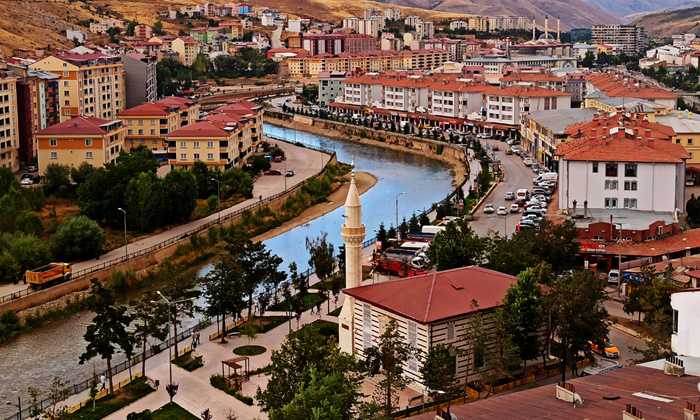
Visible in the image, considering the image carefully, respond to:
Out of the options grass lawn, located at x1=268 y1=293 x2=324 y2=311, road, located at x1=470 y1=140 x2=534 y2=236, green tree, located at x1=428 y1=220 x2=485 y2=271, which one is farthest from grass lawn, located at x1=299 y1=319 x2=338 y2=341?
road, located at x1=470 y1=140 x2=534 y2=236

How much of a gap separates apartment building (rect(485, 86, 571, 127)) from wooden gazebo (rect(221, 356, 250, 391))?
84.9ft

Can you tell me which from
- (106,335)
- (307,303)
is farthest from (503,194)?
(106,335)

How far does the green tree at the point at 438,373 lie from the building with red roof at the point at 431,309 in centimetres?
36

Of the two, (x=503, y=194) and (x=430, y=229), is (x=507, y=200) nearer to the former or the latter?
(x=503, y=194)

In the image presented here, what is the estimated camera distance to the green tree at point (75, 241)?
1914 cm

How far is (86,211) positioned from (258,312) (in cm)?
797

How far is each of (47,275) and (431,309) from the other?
8.57 m

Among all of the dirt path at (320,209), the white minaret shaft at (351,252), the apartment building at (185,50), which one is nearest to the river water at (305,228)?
the dirt path at (320,209)

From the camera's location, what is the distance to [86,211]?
22.0m

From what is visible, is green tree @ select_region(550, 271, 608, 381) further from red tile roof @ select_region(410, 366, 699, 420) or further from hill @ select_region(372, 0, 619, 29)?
hill @ select_region(372, 0, 619, 29)

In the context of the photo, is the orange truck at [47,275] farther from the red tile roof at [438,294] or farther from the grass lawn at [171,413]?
the red tile roof at [438,294]

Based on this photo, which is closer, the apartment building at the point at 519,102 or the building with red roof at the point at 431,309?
the building with red roof at the point at 431,309

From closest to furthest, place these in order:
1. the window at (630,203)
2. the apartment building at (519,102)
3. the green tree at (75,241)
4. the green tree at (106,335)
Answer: the green tree at (106,335) < the green tree at (75,241) < the window at (630,203) < the apartment building at (519,102)

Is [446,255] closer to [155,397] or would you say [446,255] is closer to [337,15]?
[155,397]
